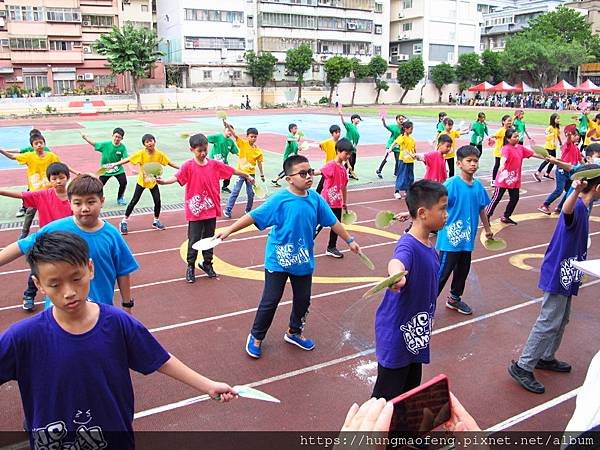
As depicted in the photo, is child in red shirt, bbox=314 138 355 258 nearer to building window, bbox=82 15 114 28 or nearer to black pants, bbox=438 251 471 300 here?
black pants, bbox=438 251 471 300

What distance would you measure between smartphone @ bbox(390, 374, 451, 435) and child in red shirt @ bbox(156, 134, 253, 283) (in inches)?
215

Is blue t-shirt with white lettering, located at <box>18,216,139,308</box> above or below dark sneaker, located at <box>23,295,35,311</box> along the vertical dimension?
above

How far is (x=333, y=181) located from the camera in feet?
25.9

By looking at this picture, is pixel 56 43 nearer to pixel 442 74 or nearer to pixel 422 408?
pixel 442 74

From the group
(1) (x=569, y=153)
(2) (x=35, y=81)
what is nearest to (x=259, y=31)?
(2) (x=35, y=81)

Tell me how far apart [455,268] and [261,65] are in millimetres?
52225

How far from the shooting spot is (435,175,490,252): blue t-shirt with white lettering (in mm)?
5715

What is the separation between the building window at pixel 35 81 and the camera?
50406 millimetres

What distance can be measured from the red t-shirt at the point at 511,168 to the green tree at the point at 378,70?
177ft

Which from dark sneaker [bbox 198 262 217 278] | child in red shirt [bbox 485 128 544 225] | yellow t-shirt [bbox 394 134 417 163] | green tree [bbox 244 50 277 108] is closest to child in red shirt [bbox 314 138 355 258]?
dark sneaker [bbox 198 262 217 278]

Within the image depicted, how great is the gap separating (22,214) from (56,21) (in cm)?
4863

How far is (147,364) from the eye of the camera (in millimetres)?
2447

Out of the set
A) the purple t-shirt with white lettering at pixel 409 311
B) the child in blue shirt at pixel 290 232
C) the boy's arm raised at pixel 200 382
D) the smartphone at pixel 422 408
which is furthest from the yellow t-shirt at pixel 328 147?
the smartphone at pixel 422 408

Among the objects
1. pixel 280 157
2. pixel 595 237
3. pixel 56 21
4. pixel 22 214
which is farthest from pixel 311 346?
pixel 56 21
